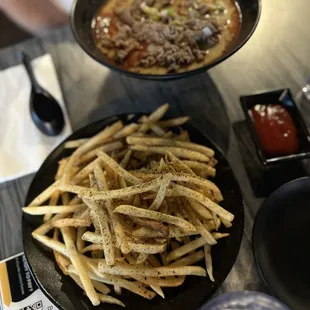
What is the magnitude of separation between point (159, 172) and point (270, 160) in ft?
1.45

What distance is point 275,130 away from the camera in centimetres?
159

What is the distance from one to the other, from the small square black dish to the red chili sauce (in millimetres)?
14

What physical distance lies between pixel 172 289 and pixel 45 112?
3.19ft

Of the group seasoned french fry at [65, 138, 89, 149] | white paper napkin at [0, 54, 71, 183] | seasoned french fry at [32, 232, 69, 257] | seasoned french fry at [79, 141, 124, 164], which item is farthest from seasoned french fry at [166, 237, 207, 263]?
white paper napkin at [0, 54, 71, 183]

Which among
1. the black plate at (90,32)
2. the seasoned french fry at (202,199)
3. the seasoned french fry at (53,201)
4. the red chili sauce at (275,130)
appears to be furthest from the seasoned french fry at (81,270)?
the red chili sauce at (275,130)

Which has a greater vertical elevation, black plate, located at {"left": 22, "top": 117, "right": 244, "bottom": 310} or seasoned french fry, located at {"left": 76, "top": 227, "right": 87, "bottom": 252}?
seasoned french fry, located at {"left": 76, "top": 227, "right": 87, "bottom": 252}

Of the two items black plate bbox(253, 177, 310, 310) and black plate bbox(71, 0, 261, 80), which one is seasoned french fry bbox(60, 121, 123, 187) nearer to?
black plate bbox(71, 0, 261, 80)

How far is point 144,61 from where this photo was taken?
1.71 meters

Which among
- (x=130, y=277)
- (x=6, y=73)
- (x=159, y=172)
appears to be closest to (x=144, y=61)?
(x=159, y=172)

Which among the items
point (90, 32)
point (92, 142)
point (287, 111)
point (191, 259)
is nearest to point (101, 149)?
point (92, 142)

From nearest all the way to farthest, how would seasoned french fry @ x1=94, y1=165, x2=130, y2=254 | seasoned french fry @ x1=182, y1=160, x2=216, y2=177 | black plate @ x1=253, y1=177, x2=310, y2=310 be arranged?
seasoned french fry @ x1=94, y1=165, x2=130, y2=254 < black plate @ x1=253, y1=177, x2=310, y2=310 < seasoned french fry @ x1=182, y1=160, x2=216, y2=177

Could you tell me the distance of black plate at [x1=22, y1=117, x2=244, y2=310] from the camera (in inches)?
49.3

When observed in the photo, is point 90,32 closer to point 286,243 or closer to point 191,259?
point 191,259

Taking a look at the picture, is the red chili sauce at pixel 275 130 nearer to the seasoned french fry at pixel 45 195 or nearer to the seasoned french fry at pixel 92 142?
the seasoned french fry at pixel 92 142
